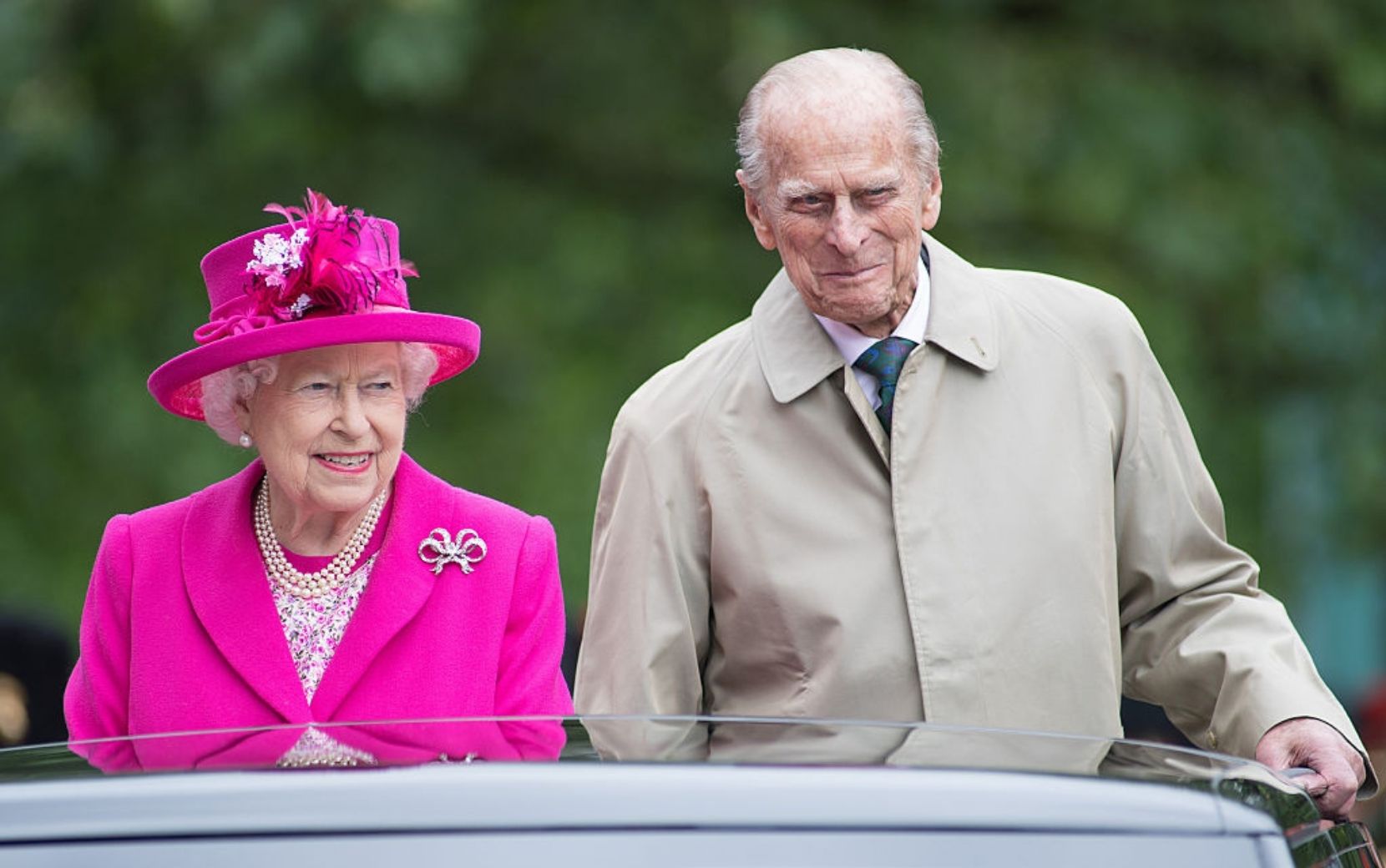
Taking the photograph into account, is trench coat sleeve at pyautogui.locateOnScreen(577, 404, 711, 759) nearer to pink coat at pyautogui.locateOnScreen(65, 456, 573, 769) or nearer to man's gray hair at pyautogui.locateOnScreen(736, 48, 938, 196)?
pink coat at pyautogui.locateOnScreen(65, 456, 573, 769)

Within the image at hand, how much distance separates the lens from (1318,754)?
10.1 feet

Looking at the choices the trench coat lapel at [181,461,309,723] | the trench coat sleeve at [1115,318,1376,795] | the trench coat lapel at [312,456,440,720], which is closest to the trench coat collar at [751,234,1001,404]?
the trench coat sleeve at [1115,318,1376,795]

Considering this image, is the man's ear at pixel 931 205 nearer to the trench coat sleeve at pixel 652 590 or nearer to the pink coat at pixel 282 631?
the trench coat sleeve at pixel 652 590

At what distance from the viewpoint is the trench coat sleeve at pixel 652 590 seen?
3359mm

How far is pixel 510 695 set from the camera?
10.5 feet

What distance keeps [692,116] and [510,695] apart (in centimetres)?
500

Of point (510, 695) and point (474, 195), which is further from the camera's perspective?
point (474, 195)

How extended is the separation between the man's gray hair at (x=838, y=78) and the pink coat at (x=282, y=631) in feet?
2.15

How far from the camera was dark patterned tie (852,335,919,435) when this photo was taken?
343 centimetres

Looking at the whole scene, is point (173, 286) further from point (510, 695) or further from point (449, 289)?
point (510, 695)

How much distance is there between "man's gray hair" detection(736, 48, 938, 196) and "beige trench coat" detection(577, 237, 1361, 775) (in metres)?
0.21

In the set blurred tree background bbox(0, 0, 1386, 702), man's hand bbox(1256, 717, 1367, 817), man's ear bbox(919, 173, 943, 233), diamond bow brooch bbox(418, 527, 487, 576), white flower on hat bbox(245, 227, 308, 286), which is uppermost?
blurred tree background bbox(0, 0, 1386, 702)

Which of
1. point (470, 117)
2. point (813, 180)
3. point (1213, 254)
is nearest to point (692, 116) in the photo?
point (470, 117)

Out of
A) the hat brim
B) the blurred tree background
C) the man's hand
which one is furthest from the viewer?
the blurred tree background
